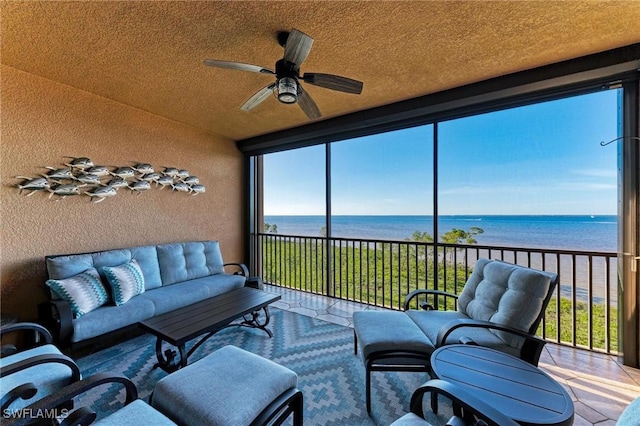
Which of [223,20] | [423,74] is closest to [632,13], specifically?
[423,74]

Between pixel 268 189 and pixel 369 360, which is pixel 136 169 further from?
pixel 369 360

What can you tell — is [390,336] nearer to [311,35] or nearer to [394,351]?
[394,351]

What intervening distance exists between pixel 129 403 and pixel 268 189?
15.1 ft

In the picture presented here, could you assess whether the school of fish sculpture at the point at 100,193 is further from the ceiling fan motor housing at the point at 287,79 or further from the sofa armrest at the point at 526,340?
the sofa armrest at the point at 526,340

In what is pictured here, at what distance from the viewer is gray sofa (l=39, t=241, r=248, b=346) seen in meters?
2.13

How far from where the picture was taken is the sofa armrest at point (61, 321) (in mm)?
2021

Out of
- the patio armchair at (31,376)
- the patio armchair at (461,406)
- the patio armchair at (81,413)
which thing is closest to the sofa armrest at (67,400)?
the patio armchair at (81,413)

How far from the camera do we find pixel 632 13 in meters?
1.72

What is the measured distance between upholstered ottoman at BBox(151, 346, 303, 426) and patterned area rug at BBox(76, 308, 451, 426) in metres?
0.52

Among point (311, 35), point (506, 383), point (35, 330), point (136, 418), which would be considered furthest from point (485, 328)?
point (35, 330)

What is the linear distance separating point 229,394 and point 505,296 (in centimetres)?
197

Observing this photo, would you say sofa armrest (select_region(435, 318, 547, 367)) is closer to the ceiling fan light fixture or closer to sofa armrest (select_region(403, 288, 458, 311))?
sofa armrest (select_region(403, 288, 458, 311))

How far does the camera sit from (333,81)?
1.95 metres

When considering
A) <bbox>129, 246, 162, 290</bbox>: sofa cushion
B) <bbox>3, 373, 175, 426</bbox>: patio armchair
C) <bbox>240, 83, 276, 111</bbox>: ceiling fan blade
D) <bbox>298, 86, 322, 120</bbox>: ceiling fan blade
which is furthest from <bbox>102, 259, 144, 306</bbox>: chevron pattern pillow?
<bbox>298, 86, 322, 120</bbox>: ceiling fan blade
